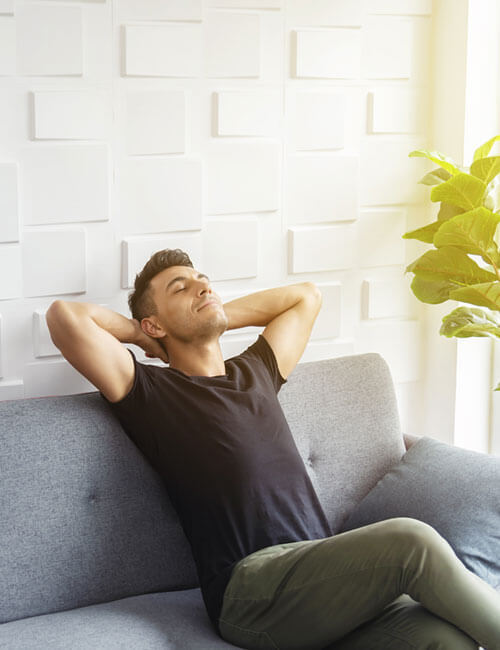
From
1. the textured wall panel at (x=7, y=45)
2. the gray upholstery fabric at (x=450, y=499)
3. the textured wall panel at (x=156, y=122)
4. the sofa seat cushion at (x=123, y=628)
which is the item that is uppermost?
the textured wall panel at (x=7, y=45)

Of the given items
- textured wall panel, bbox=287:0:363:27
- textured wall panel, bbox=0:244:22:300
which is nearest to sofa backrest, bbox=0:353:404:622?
textured wall panel, bbox=0:244:22:300

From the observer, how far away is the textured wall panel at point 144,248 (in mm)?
2723

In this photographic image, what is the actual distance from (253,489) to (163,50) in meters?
1.31

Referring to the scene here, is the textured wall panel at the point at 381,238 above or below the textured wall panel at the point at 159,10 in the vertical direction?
below

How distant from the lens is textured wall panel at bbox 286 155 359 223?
303cm

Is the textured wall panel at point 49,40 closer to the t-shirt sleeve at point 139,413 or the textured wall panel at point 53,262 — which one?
the textured wall panel at point 53,262

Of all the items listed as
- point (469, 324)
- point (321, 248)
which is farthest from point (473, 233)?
point (321, 248)

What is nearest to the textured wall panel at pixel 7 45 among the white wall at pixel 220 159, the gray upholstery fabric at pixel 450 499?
the white wall at pixel 220 159

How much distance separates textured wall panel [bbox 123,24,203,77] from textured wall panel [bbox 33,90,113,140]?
0.13m

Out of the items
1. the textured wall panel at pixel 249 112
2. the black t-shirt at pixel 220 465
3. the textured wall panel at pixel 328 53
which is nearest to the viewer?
the black t-shirt at pixel 220 465

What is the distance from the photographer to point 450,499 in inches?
97.2

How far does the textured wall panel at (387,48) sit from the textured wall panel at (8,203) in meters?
1.28

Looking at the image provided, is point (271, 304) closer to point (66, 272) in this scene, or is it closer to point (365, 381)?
point (365, 381)

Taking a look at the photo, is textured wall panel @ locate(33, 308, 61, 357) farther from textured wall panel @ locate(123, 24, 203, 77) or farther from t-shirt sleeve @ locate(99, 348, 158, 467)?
textured wall panel @ locate(123, 24, 203, 77)
